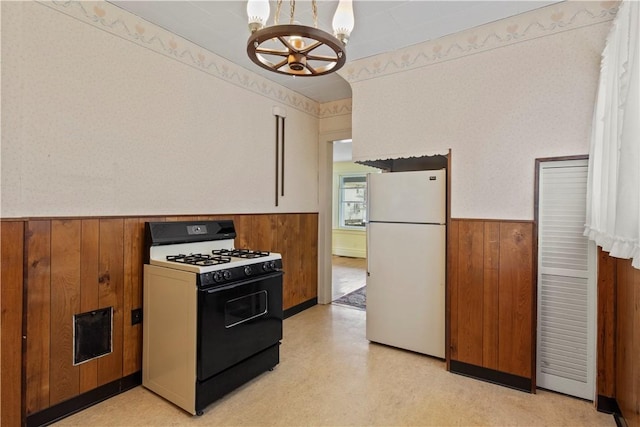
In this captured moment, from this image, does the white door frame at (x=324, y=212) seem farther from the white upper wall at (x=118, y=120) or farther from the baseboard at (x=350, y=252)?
the baseboard at (x=350, y=252)

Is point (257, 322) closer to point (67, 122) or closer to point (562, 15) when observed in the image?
point (67, 122)

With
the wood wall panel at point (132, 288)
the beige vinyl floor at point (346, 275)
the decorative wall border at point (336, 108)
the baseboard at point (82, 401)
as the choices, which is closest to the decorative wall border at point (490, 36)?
the decorative wall border at point (336, 108)

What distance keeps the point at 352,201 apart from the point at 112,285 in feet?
22.6

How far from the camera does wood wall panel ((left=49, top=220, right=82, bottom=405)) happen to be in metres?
2.00

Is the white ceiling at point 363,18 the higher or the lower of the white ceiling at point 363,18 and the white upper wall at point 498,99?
the higher

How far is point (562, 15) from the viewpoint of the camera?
7.46 ft

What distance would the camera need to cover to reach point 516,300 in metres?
2.44

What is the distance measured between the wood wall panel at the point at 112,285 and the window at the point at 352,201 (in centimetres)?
670

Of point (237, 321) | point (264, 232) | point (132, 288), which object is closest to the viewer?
point (237, 321)

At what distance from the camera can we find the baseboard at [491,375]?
2.38m

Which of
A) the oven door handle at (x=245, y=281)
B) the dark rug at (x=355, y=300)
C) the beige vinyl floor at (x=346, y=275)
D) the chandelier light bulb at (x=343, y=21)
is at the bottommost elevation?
the dark rug at (x=355, y=300)

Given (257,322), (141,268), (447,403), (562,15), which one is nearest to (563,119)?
(562,15)

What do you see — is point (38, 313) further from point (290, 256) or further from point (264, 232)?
point (290, 256)

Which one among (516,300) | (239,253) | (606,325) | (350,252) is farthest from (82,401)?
(350,252)
